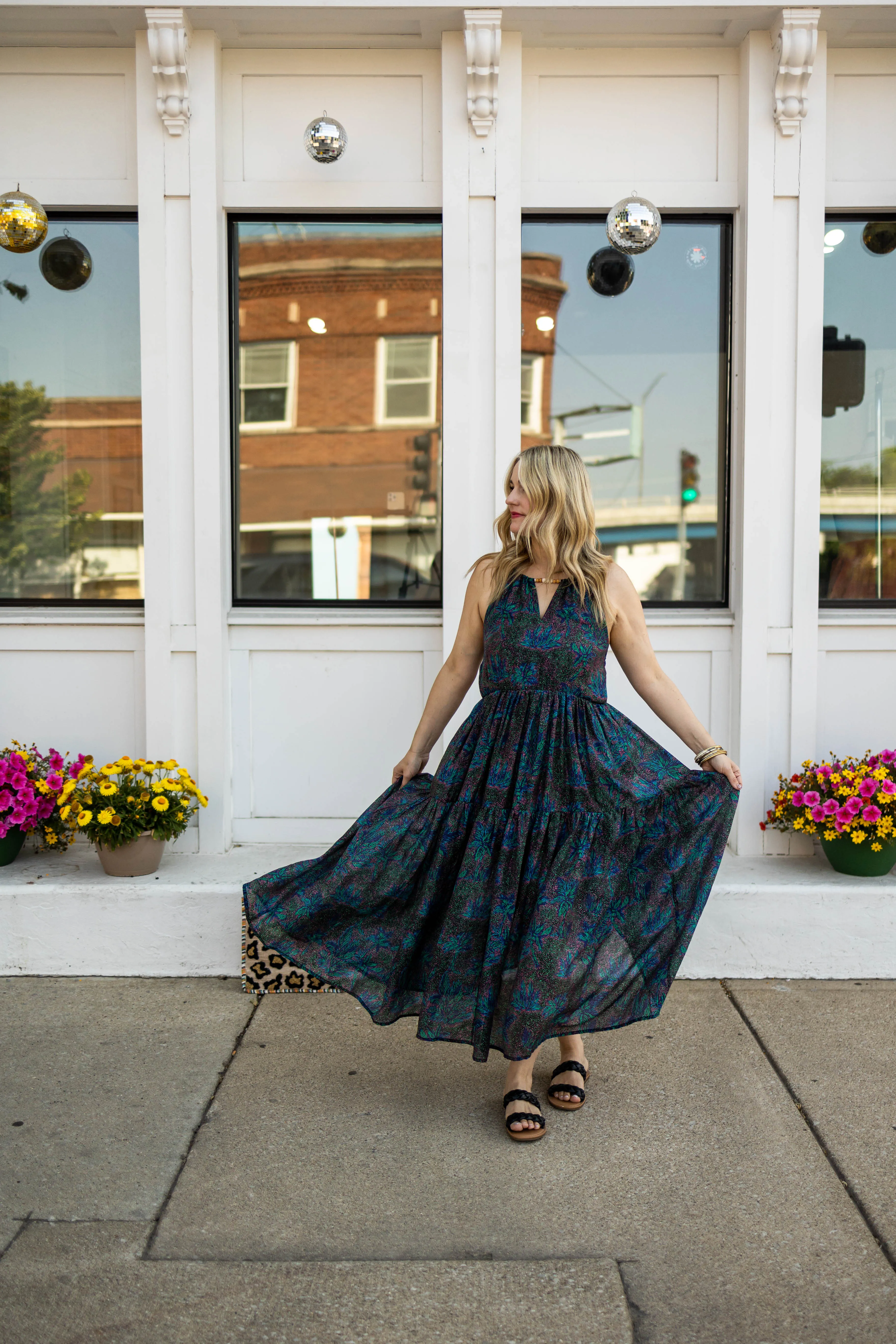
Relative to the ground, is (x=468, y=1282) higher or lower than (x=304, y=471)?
lower

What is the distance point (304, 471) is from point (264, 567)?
19.5 inches

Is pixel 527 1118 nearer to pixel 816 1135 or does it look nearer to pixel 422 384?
pixel 816 1135

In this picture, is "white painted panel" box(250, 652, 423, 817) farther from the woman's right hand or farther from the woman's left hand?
the woman's left hand

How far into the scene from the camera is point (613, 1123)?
3.21 metres

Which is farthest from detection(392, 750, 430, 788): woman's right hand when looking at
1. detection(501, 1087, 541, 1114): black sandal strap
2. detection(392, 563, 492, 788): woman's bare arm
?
detection(501, 1087, 541, 1114): black sandal strap

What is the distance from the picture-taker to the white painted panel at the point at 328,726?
4914 millimetres

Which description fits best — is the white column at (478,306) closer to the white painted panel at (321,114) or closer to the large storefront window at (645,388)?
the white painted panel at (321,114)

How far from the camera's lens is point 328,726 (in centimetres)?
494

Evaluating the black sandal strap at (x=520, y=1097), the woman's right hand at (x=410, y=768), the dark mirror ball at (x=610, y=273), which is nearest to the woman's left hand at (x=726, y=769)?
the woman's right hand at (x=410, y=768)

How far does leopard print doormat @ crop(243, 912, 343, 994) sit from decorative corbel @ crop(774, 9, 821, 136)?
13.2 feet

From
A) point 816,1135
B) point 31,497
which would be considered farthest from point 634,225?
point 816,1135

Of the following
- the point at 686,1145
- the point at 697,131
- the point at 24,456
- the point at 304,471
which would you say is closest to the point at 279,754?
the point at 304,471

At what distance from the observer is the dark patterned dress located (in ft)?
10.2

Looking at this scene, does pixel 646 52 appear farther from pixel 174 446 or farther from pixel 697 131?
pixel 174 446
